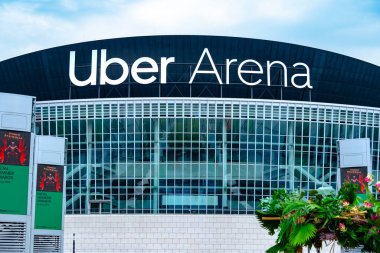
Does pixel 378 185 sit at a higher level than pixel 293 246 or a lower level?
higher

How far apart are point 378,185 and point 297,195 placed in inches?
91.0

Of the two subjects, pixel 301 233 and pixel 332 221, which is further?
pixel 332 221

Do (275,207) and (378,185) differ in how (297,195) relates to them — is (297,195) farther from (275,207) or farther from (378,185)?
(378,185)

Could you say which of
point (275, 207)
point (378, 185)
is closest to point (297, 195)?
point (275, 207)

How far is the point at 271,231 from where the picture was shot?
2372 centimetres

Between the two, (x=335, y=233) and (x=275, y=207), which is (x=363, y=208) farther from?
(x=275, y=207)

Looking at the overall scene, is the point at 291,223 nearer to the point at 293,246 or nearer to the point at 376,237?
the point at 293,246

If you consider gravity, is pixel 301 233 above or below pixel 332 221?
below

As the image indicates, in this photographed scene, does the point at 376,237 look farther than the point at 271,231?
No

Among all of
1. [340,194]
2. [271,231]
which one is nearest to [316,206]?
[340,194]

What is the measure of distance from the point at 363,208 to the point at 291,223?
174cm

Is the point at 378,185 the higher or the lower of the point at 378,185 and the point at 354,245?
the higher

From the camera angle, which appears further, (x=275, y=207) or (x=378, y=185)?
(x=275, y=207)

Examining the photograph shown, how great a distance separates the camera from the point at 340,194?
71.9 ft
